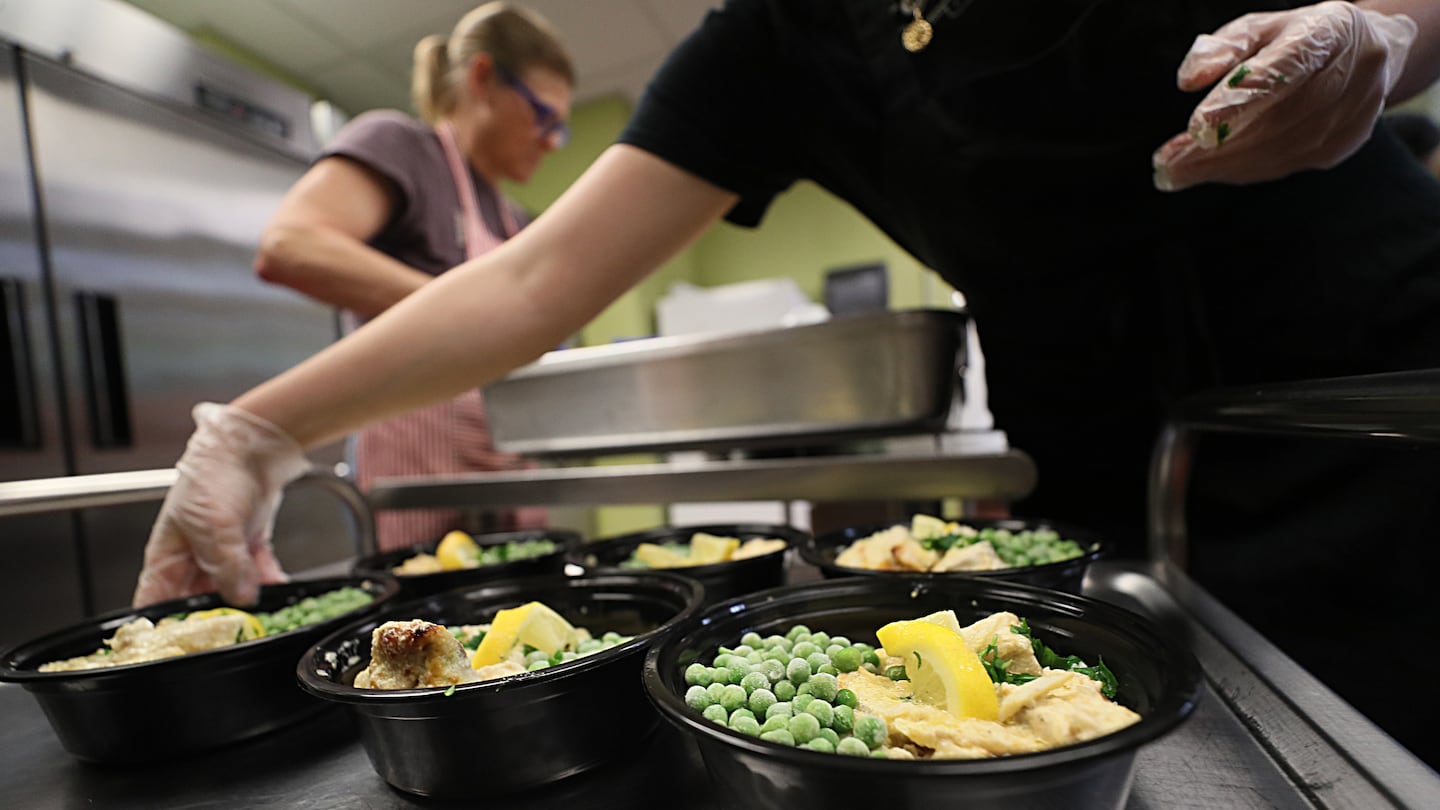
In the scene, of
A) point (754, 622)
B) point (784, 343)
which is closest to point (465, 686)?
point (754, 622)

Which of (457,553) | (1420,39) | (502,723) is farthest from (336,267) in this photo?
(1420,39)

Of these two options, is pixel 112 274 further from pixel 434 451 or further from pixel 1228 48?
pixel 1228 48

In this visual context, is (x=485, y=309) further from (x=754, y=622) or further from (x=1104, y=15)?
(x=1104, y=15)

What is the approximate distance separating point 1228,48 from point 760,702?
0.78 metres

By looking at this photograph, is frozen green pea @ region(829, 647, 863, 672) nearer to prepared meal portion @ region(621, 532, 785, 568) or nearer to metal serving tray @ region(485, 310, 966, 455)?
prepared meal portion @ region(621, 532, 785, 568)

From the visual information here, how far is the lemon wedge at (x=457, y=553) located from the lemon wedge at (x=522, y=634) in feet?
1.71

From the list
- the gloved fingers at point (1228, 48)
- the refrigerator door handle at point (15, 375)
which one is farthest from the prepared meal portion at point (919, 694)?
the refrigerator door handle at point (15, 375)

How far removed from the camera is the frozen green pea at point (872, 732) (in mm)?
467

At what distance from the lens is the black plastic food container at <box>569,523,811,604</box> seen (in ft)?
3.05

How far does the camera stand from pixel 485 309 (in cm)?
110

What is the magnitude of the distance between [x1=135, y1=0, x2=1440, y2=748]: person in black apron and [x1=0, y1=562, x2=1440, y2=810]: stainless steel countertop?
335 millimetres

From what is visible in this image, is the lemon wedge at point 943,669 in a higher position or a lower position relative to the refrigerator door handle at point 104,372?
lower

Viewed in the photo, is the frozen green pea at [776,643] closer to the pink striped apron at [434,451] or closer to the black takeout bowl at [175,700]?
the black takeout bowl at [175,700]

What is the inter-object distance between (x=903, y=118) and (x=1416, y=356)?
76cm
